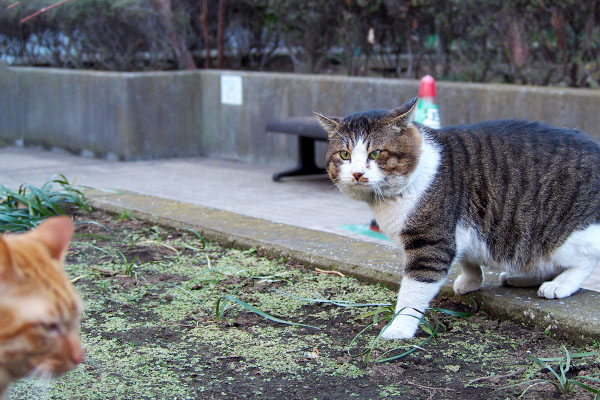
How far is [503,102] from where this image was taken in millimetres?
6961

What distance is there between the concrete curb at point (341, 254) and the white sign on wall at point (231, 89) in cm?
412

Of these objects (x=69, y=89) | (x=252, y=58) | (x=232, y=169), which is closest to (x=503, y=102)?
(x=232, y=169)

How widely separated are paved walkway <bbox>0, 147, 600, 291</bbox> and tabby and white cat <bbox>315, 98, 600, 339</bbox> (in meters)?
2.22

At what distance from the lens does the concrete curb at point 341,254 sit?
119 inches

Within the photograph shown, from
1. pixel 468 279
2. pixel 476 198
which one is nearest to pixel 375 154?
pixel 476 198

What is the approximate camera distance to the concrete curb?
9.93 ft

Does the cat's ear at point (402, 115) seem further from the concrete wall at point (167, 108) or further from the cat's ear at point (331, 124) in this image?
the concrete wall at point (167, 108)

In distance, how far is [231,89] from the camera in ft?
31.7

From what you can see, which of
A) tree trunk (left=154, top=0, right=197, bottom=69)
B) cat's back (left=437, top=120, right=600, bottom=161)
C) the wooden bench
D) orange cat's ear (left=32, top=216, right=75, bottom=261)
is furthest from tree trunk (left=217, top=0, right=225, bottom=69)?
orange cat's ear (left=32, top=216, right=75, bottom=261)

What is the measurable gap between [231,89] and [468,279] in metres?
6.76

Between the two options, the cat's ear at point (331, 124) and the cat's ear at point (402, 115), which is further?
the cat's ear at point (331, 124)

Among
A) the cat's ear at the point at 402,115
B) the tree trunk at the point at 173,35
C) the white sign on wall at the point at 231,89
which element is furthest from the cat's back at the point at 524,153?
the tree trunk at the point at 173,35

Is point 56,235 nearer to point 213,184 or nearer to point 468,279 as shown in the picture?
point 468,279

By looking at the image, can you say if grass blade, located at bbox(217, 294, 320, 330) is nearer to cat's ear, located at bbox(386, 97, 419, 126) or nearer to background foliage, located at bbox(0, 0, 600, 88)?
cat's ear, located at bbox(386, 97, 419, 126)
